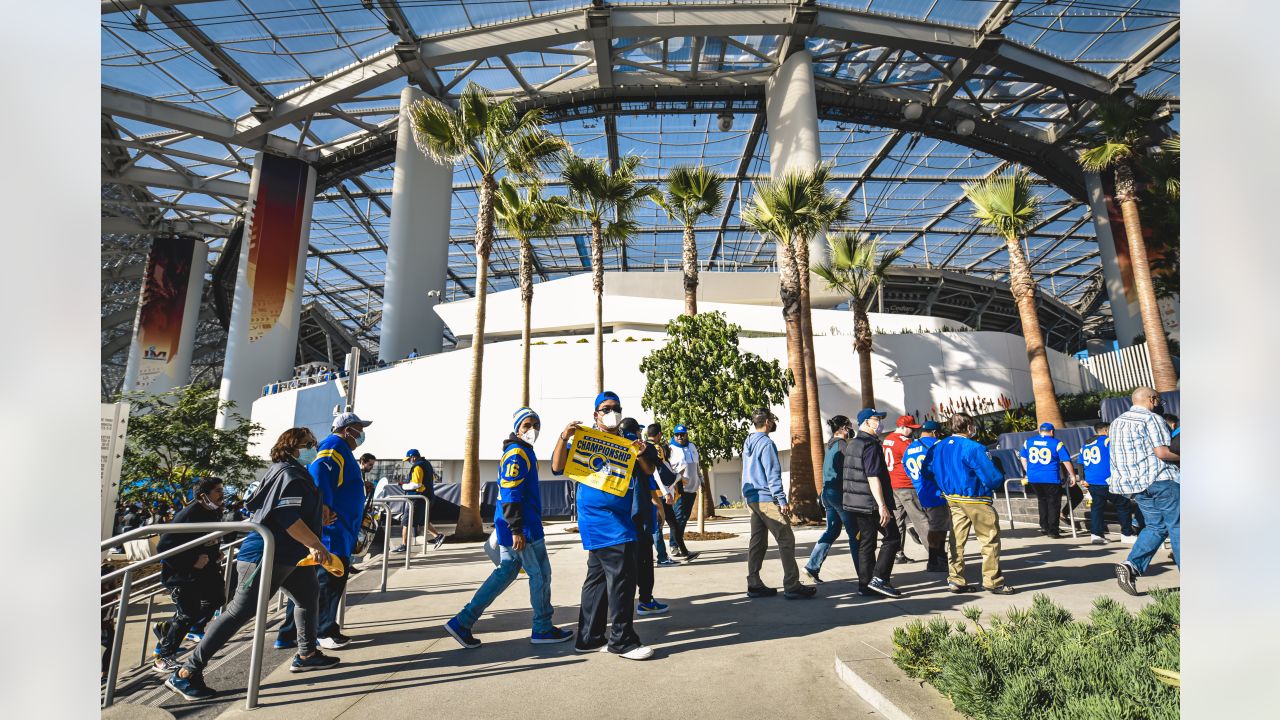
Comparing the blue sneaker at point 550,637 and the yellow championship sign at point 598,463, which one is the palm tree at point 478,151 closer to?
the blue sneaker at point 550,637

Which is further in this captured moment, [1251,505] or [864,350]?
[864,350]

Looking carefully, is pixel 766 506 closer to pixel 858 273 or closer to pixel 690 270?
pixel 690 270

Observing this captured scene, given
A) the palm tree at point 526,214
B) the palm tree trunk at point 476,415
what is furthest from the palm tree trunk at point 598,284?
the palm tree trunk at point 476,415

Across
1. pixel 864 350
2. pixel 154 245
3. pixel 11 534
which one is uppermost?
pixel 154 245

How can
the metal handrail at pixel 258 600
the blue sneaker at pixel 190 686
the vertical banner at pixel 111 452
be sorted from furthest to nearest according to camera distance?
the vertical banner at pixel 111 452
the blue sneaker at pixel 190 686
the metal handrail at pixel 258 600

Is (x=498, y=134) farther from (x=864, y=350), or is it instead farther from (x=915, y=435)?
(x=864, y=350)

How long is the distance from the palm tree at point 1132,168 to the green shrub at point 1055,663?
1467cm

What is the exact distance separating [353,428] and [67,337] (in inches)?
113

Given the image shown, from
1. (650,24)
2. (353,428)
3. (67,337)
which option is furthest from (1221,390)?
(650,24)

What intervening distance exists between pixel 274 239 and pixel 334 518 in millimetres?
29981

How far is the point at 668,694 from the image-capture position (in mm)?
3424

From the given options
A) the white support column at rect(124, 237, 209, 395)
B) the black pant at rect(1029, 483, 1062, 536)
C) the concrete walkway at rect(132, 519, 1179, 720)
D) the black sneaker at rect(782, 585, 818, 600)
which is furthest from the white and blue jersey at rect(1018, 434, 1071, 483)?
the white support column at rect(124, 237, 209, 395)

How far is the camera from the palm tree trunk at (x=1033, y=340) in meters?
15.9

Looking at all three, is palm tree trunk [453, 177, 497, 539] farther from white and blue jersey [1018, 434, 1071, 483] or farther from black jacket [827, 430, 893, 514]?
white and blue jersey [1018, 434, 1071, 483]
